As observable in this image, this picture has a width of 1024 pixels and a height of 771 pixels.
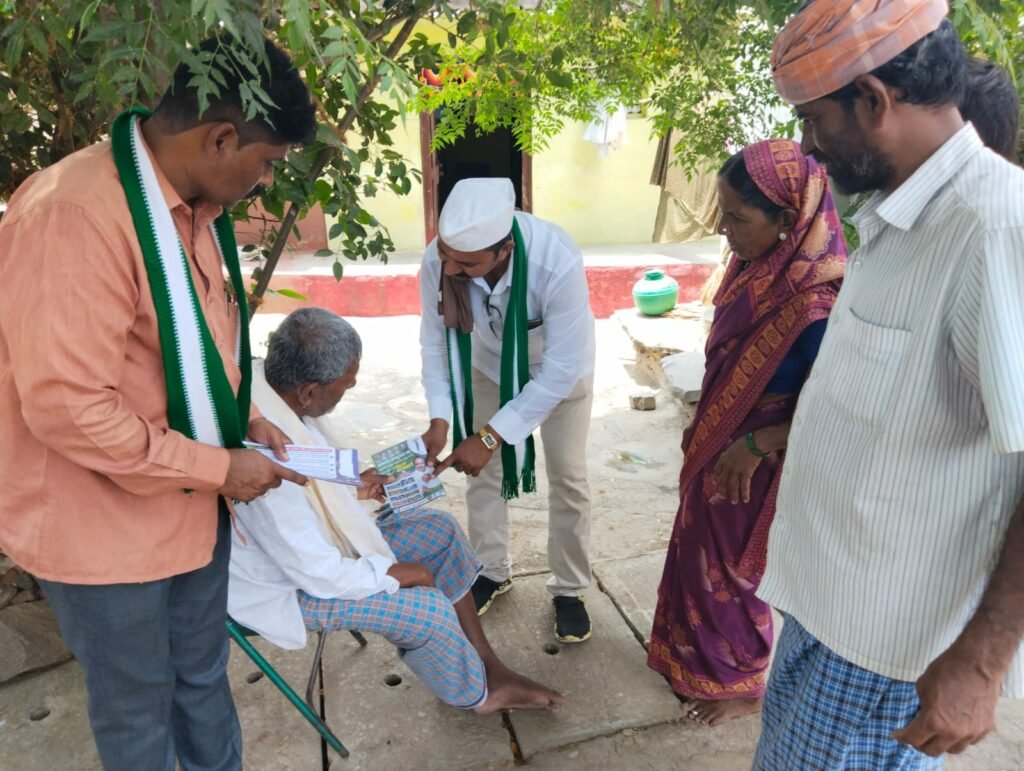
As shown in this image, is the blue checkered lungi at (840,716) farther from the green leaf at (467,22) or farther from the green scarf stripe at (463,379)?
the green leaf at (467,22)

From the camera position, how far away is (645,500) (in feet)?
13.3

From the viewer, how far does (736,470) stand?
2.09 m

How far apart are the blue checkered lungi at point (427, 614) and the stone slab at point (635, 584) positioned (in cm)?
80

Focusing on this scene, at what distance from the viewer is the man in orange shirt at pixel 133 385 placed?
134cm

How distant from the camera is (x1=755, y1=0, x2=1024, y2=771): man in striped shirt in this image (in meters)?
1.09

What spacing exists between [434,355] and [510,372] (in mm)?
350

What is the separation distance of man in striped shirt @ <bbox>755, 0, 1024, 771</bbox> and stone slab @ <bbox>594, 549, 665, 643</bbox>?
4.79ft

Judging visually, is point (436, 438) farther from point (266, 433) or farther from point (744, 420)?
point (744, 420)

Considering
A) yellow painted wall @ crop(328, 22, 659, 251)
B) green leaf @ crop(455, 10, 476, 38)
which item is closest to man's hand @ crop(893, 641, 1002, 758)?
green leaf @ crop(455, 10, 476, 38)

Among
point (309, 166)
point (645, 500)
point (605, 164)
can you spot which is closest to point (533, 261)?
point (309, 166)

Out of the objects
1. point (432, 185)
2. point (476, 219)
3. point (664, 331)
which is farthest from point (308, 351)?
point (432, 185)

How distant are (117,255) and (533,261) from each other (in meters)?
1.40

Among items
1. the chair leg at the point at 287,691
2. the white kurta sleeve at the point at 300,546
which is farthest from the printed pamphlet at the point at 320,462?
the chair leg at the point at 287,691

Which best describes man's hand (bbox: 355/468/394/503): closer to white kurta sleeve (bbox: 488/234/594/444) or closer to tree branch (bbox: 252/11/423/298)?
white kurta sleeve (bbox: 488/234/594/444)
